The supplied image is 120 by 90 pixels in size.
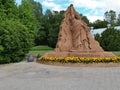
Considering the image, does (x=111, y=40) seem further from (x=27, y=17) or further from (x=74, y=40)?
(x=74, y=40)

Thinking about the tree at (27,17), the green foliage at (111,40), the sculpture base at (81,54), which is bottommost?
the sculpture base at (81,54)

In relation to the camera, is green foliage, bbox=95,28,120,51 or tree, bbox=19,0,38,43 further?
green foliage, bbox=95,28,120,51

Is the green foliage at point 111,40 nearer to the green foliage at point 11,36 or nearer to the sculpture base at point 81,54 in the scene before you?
the green foliage at point 11,36

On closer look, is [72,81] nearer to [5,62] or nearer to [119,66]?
[119,66]

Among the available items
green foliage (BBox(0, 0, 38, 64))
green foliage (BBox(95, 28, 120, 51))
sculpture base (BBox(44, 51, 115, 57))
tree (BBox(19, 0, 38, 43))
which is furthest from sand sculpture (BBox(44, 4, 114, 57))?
green foliage (BBox(95, 28, 120, 51))

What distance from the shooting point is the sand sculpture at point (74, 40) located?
69.0 ft

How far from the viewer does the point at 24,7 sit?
1221 inches

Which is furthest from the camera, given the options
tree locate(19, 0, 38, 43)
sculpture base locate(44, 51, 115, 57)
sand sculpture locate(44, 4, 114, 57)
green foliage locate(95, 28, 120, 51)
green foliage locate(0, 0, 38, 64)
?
green foliage locate(95, 28, 120, 51)

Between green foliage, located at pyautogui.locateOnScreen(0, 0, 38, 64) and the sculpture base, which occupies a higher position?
green foliage, located at pyautogui.locateOnScreen(0, 0, 38, 64)

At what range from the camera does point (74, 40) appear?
2205 cm

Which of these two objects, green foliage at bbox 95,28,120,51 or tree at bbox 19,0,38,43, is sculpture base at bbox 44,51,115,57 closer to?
tree at bbox 19,0,38,43

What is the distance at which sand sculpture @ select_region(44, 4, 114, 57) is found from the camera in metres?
21.0

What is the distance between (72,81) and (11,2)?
18389 millimetres

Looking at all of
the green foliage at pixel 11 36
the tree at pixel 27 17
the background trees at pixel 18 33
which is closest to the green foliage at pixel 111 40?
the background trees at pixel 18 33
